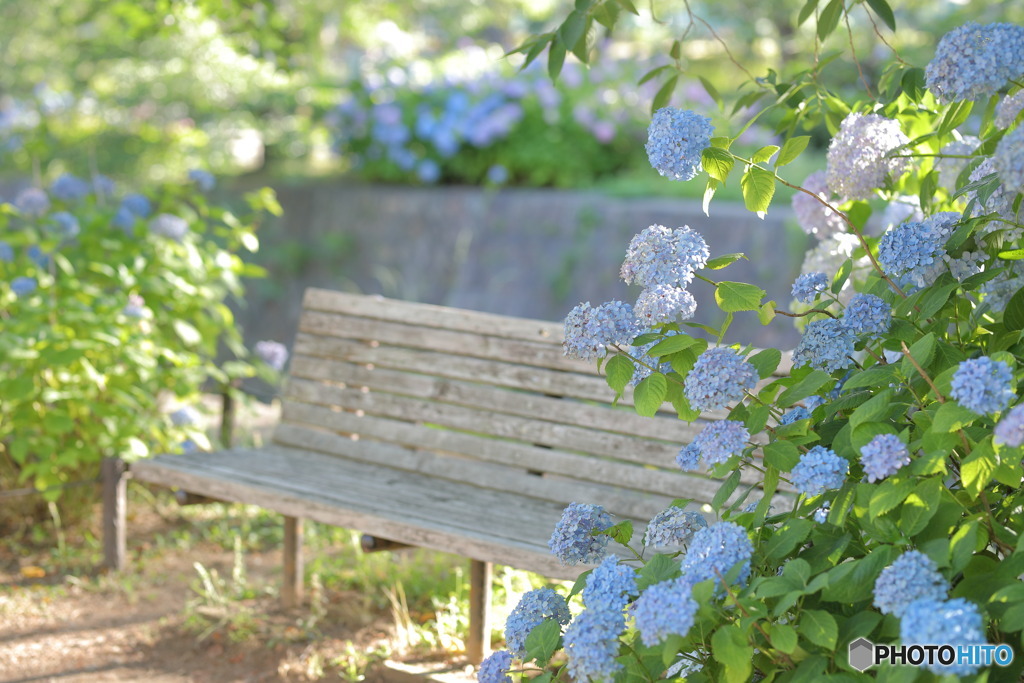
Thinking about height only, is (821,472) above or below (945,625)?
above

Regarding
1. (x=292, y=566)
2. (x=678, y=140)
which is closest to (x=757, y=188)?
(x=678, y=140)

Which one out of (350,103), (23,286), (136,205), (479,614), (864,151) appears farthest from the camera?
(350,103)

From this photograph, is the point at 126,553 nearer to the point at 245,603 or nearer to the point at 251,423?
the point at 245,603

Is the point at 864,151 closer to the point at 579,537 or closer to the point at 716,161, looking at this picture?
the point at 716,161

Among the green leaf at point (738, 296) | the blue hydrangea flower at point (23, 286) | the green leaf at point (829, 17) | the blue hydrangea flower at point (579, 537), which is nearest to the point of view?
the green leaf at point (738, 296)

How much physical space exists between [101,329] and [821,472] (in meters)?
2.72

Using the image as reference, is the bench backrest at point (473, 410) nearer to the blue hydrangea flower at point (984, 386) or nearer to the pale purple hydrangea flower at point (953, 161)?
the pale purple hydrangea flower at point (953, 161)

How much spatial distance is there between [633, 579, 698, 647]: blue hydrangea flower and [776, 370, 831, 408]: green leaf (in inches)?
14.6

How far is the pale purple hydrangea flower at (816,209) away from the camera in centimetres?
231

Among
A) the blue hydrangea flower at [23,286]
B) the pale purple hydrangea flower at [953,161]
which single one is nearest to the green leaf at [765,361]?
the pale purple hydrangea flower at [953,161]

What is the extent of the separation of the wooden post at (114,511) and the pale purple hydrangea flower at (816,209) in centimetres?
233

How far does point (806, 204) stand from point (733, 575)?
1131 millimetres

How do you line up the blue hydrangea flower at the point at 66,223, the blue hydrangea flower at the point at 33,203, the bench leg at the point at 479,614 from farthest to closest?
1. the blue hydrangea flower at the point at 33,203
2. the blue hydrangea flower at the point at 66,223
3. the bench leg at the point at 479,614
